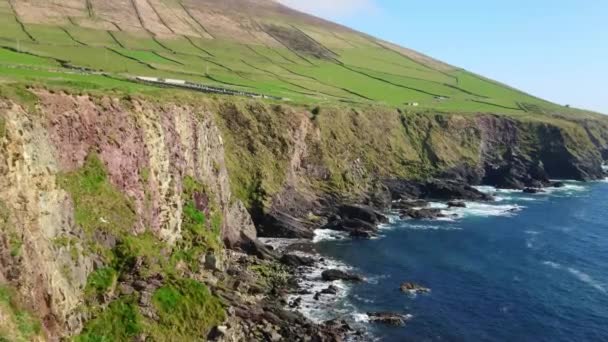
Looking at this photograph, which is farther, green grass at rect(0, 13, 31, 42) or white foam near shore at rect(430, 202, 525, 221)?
green grass at rect(0, 13, 31, 42)

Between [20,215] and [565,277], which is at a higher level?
[20,215]

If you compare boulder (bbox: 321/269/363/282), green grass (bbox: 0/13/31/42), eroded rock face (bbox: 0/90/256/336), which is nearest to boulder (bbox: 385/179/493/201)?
boulder (bbox: 321/269/363/282)

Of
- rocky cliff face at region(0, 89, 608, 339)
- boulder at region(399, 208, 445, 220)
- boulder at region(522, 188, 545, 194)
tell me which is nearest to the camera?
rocky cliff face at region(0, 89, 608, 339)

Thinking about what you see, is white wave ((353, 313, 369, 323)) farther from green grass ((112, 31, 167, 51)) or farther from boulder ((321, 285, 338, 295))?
green grass ((112, 31, 167, 51))

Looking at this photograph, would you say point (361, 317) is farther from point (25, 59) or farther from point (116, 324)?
point (25, 59)

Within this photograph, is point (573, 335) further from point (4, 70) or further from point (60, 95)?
point (4, 70)

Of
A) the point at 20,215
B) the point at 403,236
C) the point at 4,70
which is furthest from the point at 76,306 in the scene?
the point at 403,236
